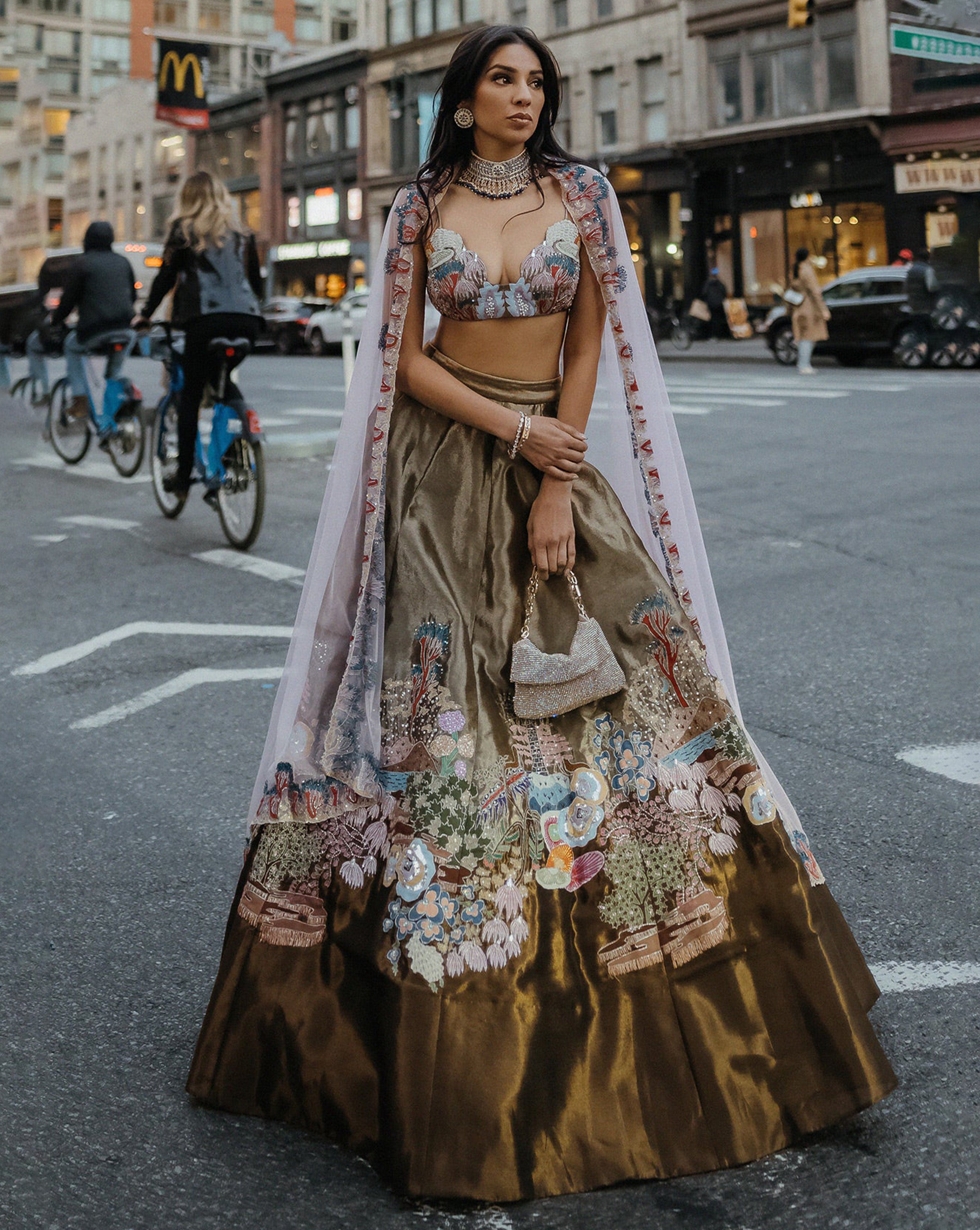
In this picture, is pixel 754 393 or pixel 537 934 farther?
pixel 754 393

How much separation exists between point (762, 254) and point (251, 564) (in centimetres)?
3087

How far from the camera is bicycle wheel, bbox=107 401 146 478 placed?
11914 millimetres

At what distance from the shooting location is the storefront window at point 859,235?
34062 mm

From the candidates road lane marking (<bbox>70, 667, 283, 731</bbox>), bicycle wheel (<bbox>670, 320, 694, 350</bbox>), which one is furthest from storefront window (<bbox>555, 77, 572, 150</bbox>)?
road lane marking (<bbox>70, 667, 283, 731</bbox>)

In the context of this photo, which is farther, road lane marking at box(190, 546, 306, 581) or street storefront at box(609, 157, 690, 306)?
street storefront at box(609, 157, 690, 306)

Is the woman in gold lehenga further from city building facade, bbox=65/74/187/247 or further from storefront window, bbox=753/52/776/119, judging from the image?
city building facade, bbox=65/74/187/247

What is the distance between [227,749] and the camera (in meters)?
5.00

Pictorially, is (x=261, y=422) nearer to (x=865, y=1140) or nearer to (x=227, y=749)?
(x=227, y=749)

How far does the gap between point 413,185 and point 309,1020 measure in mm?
1577

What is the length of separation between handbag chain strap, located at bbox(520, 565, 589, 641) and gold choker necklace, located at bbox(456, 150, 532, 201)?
0.72 metres

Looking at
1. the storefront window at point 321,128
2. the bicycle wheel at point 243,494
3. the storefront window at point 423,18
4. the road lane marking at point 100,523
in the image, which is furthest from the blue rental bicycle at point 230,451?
the storefront window at point 321,128

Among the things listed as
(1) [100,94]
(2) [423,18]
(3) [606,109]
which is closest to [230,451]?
(3) [606,109]

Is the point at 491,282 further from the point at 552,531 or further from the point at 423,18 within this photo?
the point at 423,18

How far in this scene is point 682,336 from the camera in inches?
1300
